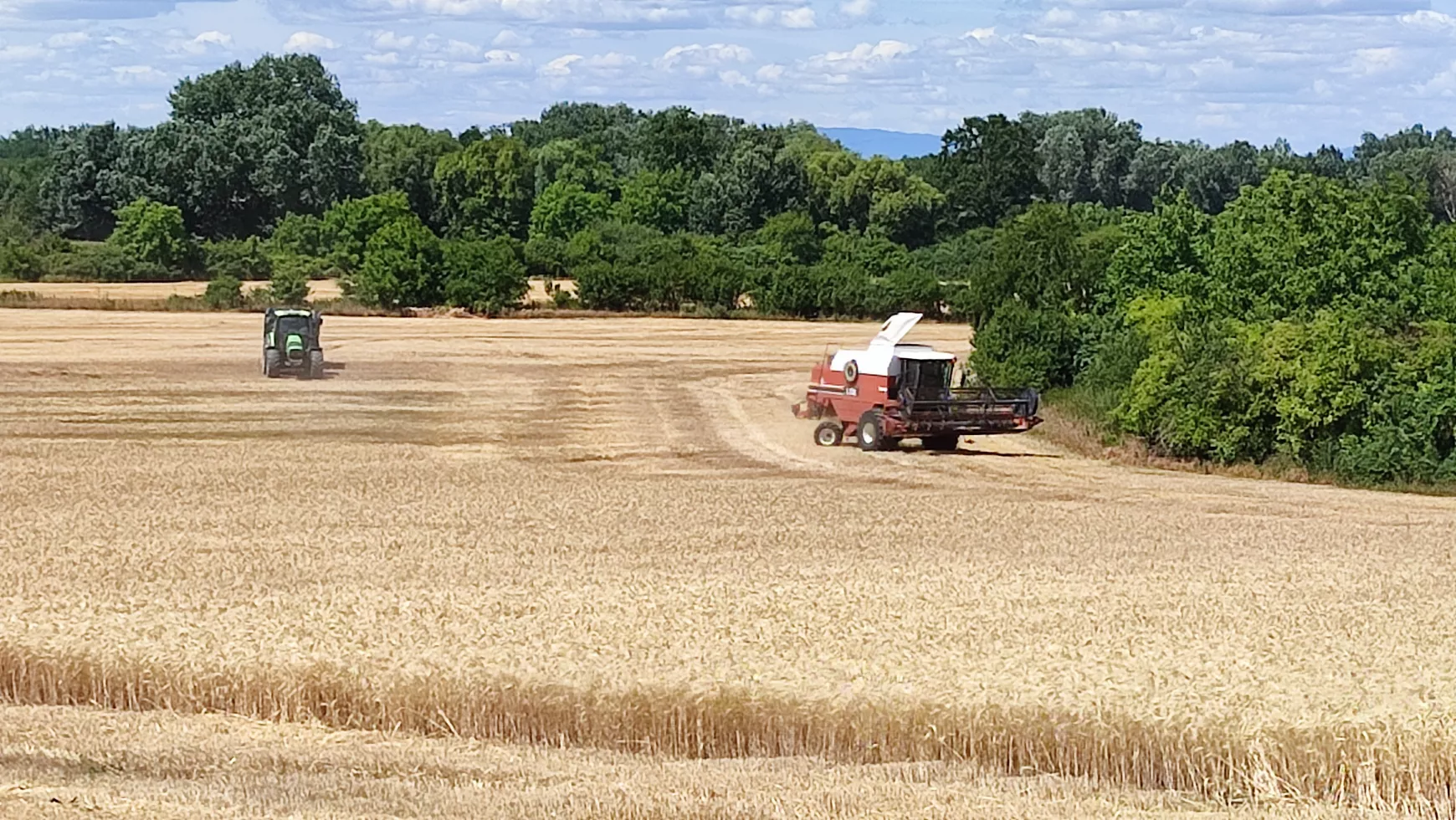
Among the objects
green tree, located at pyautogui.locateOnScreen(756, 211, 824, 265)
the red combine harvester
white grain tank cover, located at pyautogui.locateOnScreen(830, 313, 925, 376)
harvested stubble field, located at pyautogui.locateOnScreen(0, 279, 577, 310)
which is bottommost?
harvested stubble field, located at pyautogui.locateOnScreen(0, 279, 577, 310)

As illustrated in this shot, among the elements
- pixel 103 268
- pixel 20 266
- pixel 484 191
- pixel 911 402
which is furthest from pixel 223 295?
pixel 911 402

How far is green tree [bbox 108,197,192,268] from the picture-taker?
85.6 metres

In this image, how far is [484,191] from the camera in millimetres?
106438

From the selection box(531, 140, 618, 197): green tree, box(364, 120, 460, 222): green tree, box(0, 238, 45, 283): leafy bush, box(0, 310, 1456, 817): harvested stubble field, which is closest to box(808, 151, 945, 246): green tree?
box(531, 140, 618, 197): green tree

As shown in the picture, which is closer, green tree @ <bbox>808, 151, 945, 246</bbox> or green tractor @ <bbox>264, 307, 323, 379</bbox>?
green tractor @ <bbox>264, 307, 323, 379</bbox>

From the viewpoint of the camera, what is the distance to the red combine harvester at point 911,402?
34.7 meters

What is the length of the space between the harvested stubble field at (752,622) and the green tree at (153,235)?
52348 millimetres

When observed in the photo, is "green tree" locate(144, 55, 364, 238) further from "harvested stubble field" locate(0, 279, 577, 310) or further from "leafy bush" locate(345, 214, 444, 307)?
"leafy bush" locate(345, 214, 444, 307)

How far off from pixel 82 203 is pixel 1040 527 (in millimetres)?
84487

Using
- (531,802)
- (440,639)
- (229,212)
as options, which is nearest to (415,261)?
(229,212)

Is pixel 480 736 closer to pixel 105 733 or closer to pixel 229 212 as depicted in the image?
pixel 105 733

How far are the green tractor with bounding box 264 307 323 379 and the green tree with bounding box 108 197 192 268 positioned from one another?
4157 cm

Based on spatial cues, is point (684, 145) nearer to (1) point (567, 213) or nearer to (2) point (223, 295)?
(1) point (567, 213)

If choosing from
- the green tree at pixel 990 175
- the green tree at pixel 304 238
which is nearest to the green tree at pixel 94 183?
the green tree at pixel 304 238
